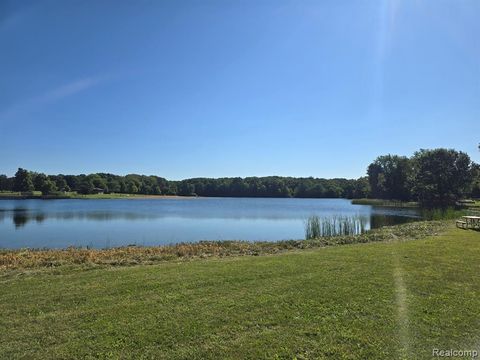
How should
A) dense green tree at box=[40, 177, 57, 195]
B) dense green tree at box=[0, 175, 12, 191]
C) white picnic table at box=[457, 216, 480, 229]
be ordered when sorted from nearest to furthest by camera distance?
white picnic table at box=[457, 216, 480, 229] < dense green tree at box=[40, 177, 57, 195] < dense green tree at box=[0, 175, 12, 191]

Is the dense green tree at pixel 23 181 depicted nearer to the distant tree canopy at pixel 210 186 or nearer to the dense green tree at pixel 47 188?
the distant tree canopy at pixel 210 186

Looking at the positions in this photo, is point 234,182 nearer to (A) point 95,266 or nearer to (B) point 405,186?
(B) point 405,186

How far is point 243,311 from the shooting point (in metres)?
5.67

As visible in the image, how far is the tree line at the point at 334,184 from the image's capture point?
5981 cm

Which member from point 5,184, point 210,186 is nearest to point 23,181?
point 5,184

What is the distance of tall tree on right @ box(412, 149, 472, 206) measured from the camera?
59.4m

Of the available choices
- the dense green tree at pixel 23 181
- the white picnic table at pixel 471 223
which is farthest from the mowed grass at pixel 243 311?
the dense green tree at pixel 23 181

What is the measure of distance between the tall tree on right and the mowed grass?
57.4 meters

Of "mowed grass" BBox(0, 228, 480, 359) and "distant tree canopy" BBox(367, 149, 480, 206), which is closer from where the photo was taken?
"mowed grass" BBox(0, 228, 480, 359)

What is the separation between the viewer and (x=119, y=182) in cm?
13350

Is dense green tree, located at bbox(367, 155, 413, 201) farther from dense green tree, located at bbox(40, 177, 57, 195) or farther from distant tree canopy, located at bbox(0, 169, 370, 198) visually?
dense green tree, located at bbox(40, 177, 57, 195)

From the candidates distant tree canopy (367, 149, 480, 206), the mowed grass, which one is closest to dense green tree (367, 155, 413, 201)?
distant tree canopy (367, 149, 480, 206)

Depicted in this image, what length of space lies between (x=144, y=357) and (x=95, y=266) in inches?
249

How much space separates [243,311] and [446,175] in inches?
2506
